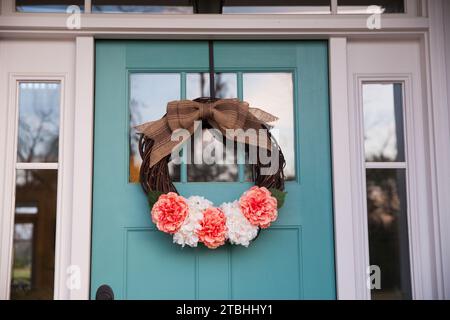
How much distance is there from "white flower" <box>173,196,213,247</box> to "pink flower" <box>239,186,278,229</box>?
0.15 metres

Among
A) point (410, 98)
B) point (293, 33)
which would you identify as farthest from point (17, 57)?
point (410, 98)

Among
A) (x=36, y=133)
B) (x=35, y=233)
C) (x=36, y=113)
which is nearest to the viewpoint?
(x=36, y=113)

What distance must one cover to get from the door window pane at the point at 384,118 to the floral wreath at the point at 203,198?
0.41 m

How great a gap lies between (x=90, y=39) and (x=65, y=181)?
21.4 inches

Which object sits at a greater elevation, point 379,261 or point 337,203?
point 337,203

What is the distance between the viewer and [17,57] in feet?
6.78

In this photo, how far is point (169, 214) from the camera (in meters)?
1.84

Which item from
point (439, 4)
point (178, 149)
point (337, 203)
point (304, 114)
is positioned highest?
point (439, 4)

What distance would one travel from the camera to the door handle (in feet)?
6.37

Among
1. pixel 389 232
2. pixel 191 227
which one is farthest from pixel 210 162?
pixel 389 232

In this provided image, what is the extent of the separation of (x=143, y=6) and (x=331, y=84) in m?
0.80

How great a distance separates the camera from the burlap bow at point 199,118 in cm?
198

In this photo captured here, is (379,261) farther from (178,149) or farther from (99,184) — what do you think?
(99,184)

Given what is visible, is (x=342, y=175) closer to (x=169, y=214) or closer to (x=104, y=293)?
(x=169, y=214)
